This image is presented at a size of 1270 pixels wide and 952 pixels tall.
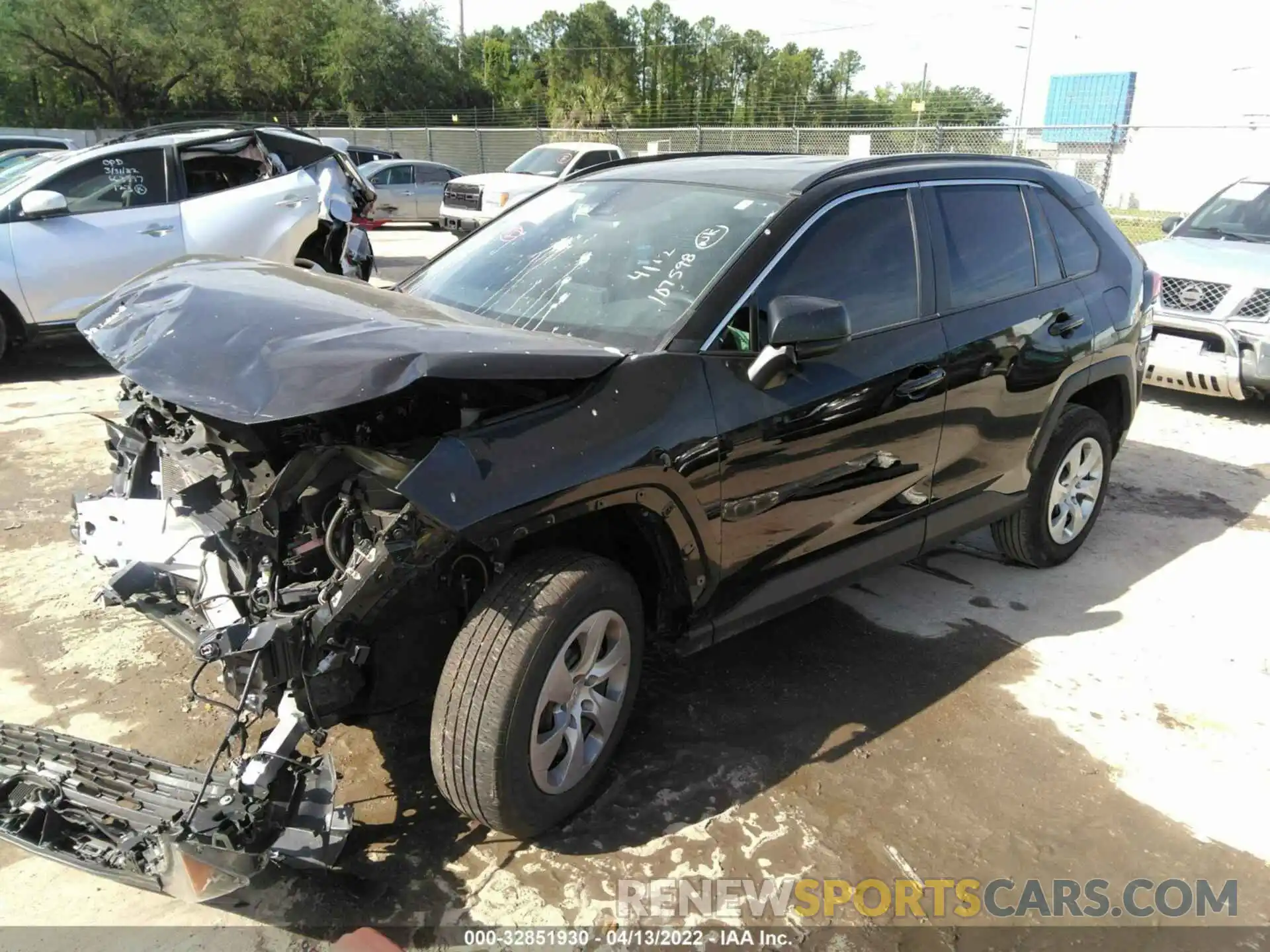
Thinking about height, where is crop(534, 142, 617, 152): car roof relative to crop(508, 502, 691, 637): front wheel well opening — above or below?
above

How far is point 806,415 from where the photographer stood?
10.2ft

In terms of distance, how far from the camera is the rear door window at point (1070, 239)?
14.5 ft

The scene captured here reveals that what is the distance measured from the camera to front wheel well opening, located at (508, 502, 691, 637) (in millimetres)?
2756

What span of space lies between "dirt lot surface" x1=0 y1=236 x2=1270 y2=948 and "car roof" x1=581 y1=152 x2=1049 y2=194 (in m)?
1.87

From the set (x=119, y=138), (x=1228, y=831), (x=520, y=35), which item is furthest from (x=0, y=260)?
(x=520, y=35)

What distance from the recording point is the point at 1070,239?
4.47m

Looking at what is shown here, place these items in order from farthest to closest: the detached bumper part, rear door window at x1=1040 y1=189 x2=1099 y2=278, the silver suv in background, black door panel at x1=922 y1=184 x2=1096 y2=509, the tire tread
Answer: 1. the silver suv in background
2. rear door window at x1=1040 y1=189 x2=1099 y2=278
3. black door panel at x1=922 y1=184 x2=1096 y2=509
4. the tire tread
5. the detached bumper part

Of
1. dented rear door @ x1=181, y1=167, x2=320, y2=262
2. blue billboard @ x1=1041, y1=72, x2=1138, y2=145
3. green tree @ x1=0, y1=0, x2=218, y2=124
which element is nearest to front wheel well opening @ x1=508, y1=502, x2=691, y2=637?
dented rear door @ x1=181, y1=167, x2=320, y2=262

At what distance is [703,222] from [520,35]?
64842mm

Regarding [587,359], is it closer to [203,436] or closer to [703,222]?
[703,222]

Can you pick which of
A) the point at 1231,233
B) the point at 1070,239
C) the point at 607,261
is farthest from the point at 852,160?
the point at 1231,233

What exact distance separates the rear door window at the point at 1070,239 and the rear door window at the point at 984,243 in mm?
262

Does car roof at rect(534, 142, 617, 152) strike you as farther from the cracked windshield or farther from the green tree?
the green tree
